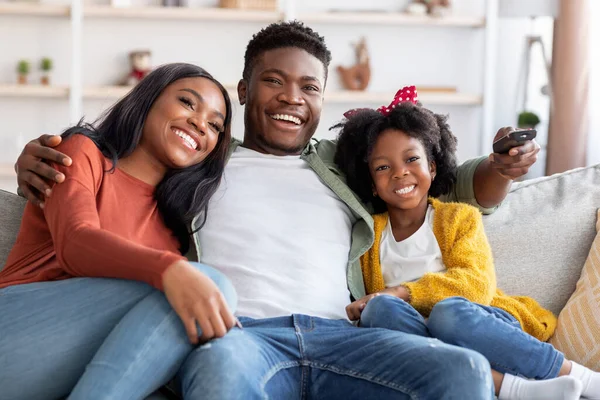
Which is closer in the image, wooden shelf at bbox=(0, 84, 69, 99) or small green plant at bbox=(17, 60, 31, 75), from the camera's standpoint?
wooden shelf at bbox=(0, 84, 69, 99)

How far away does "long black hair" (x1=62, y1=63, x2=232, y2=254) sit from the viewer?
5.83 ft

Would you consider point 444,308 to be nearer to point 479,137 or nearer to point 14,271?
point 14,271

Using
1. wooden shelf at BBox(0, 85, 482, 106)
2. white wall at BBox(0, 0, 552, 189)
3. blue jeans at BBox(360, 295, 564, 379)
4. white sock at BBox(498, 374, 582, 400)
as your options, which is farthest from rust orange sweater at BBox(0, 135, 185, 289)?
white wall at BBox(0, 0, 552, 189)

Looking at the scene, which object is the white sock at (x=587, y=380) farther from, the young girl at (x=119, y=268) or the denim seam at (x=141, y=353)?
the denim seam at (x=141, y=353)

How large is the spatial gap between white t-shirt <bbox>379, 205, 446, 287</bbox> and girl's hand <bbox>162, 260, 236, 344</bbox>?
587 millimetres

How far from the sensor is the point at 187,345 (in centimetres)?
139

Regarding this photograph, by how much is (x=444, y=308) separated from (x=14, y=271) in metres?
0.88

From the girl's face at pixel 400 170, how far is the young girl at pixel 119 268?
408 mm

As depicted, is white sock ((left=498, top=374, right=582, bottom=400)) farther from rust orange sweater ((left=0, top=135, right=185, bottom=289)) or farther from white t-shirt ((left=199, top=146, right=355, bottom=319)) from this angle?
rust orange sweater ((left=0, top=135, right=185, bottom=289))

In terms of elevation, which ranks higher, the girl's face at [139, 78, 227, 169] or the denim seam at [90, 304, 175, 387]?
the girl's face at [139, 78, 227, 169]

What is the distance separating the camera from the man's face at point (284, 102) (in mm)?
2059

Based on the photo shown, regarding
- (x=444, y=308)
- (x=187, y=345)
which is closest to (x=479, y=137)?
(x=444, y=308)

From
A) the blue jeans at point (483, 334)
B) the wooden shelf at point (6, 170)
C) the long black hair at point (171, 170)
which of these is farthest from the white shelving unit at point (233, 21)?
the blue jeans at point (483, 334)

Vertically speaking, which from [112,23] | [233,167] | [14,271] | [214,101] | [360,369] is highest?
[112,23]
